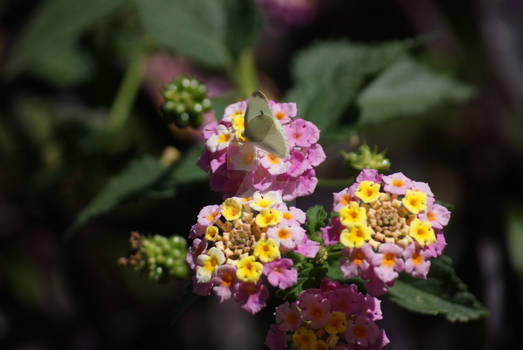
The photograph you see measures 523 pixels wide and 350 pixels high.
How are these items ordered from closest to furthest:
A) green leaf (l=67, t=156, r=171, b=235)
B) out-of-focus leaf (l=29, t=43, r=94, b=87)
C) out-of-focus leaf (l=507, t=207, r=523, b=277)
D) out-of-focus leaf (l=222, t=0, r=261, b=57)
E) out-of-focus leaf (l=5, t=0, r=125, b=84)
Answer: green leaf (l=67, t=156, r=171, b=235) < out-of-focus leaf (l=222, t=0, r=261, b=57) < out-of-focus leaf (l=5, t=0, r=125, b=84) < out-of-focus leaf (l=29, t=43, r=94, b=87) < out-of-focus leaf (l=507, t=207, r=523, b=277)

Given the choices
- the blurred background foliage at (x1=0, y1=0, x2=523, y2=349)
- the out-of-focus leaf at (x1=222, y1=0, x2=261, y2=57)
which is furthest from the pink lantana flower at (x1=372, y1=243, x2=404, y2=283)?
the out-of-focus leaf at (x1=222, y1=0, x2=261, y2=57)

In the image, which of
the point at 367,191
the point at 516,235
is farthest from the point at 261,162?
the point at 516,235

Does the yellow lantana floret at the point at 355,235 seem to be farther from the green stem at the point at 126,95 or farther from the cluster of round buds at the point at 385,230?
the green stem at the point at 126,95

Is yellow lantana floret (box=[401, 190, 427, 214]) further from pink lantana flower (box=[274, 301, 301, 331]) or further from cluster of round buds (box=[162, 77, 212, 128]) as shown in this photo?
cluster of round buds (box=[162, 77, 212, 128])

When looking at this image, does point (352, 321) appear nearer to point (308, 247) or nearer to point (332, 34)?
point (308, 247)

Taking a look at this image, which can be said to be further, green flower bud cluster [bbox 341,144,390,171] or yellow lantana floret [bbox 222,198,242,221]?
green flower bud cluster [bbox 341,144,390,171]

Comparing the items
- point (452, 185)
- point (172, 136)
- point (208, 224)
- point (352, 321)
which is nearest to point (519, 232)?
point (452, 185)

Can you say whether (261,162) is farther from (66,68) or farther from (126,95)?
(66,68)

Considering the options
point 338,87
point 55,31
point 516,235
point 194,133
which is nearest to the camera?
point 338,87

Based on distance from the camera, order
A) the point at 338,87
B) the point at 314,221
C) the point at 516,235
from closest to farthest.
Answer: the point at 314,221 → the point at 338,87 → the point at 516,235
